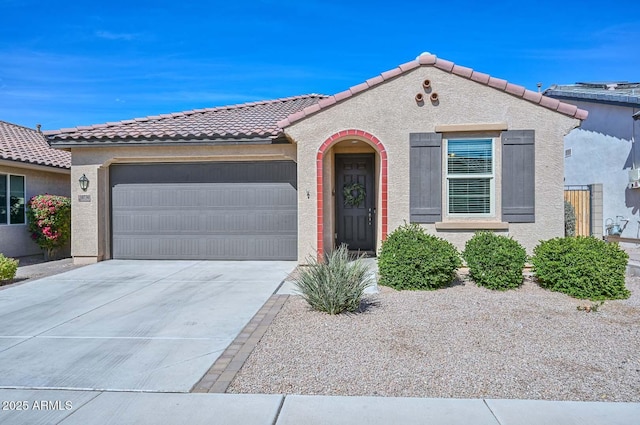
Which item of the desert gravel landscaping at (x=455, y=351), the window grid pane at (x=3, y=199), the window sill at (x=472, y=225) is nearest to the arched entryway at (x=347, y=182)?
the window sill at (x=472, y=225)

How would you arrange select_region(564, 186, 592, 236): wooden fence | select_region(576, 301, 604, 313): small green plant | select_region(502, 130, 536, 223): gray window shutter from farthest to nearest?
select_region(564, 186, 592, 236): wooden fence → select_region(502, 130, 536, 223): gray window shutter → select_region(576, 301, 604, 313): small green plant

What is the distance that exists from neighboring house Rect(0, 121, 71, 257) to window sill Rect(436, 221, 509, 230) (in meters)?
11.7

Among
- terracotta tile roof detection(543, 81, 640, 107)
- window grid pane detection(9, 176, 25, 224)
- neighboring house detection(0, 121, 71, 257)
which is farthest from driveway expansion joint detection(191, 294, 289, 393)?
terracotta tile roof detection(543, 81, 640, 107)

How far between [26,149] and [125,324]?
11046 millimetres

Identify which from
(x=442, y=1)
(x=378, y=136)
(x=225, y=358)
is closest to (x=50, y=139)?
(x=378, y=136)

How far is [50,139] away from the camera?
36.2 feet

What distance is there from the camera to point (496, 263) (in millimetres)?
7996

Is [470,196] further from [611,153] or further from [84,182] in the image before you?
[84,182]

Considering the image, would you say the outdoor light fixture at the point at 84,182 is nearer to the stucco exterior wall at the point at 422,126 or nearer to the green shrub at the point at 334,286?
the stucco exterior wall at the point at 422,126

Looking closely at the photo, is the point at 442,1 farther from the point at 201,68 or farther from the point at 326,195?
the point at 201,68

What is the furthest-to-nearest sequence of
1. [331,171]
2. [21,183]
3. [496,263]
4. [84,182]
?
[21,183] < [84,182] < [331,171] < [496,263]

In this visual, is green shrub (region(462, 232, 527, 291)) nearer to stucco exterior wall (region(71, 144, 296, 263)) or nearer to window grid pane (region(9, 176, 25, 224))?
stucco exterior wall (region(71, 144, 296, 263))

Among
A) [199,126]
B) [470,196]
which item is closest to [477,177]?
[470,196]

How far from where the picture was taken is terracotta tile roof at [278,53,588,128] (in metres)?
9.31
